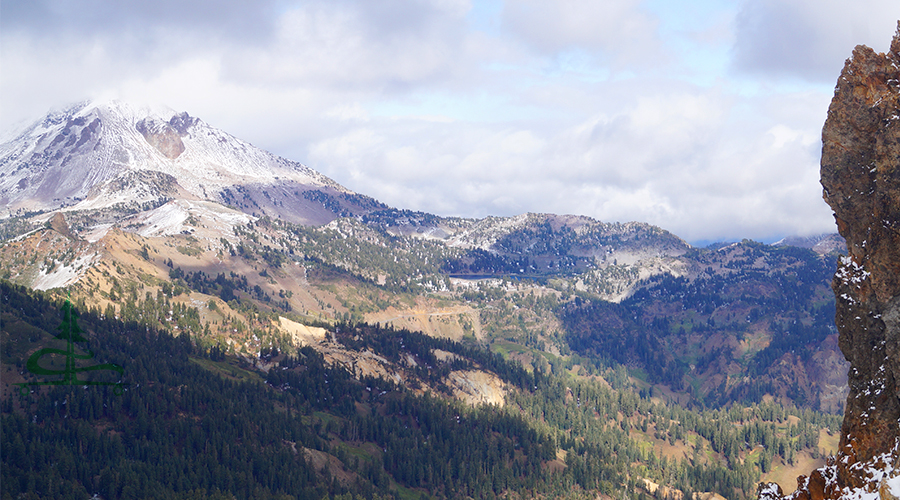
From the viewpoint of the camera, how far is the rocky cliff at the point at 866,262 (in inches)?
2256

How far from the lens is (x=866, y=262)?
60.9m

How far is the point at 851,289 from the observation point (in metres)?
63.0

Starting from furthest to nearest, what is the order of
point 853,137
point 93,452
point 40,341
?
point 40,341
point 93,452
point 853,137

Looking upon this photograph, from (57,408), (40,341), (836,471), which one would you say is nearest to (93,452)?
(57,408)

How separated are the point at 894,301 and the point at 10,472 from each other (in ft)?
539

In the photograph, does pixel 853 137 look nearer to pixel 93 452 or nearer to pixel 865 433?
Result: pixel 865 433
